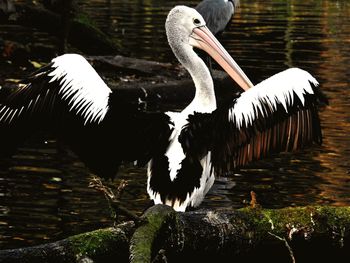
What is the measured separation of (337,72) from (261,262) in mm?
12158

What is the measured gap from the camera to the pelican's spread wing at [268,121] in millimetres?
6203

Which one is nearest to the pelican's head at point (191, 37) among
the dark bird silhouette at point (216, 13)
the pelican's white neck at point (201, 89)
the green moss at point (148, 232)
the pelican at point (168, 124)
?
the pelican's white neck at point (201, 89)

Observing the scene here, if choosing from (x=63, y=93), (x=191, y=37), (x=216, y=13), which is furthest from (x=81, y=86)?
(x=216, y=13)

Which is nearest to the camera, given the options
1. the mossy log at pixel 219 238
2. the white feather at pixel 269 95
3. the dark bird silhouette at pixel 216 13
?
the mossy log at pixel 219 238

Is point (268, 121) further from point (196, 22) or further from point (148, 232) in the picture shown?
point (148, 232)

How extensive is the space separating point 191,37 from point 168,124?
131 cm

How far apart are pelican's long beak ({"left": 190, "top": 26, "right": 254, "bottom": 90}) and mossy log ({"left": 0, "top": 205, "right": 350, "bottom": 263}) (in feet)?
8.27

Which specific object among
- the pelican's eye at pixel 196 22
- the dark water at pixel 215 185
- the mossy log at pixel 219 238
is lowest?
the dark water at pixel 215 185

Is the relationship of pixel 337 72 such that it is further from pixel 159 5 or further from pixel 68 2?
pixel 159 5

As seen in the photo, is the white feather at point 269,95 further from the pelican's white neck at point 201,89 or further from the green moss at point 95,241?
the green moss at point 95,241

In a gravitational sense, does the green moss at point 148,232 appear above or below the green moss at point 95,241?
above

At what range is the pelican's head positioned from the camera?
24.5ft

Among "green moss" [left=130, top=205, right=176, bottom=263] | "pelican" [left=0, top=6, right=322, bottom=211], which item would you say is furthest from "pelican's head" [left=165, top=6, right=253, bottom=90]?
"green moss" [left=130, top=205, right=176, bottom=263]

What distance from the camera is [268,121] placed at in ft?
20.7
